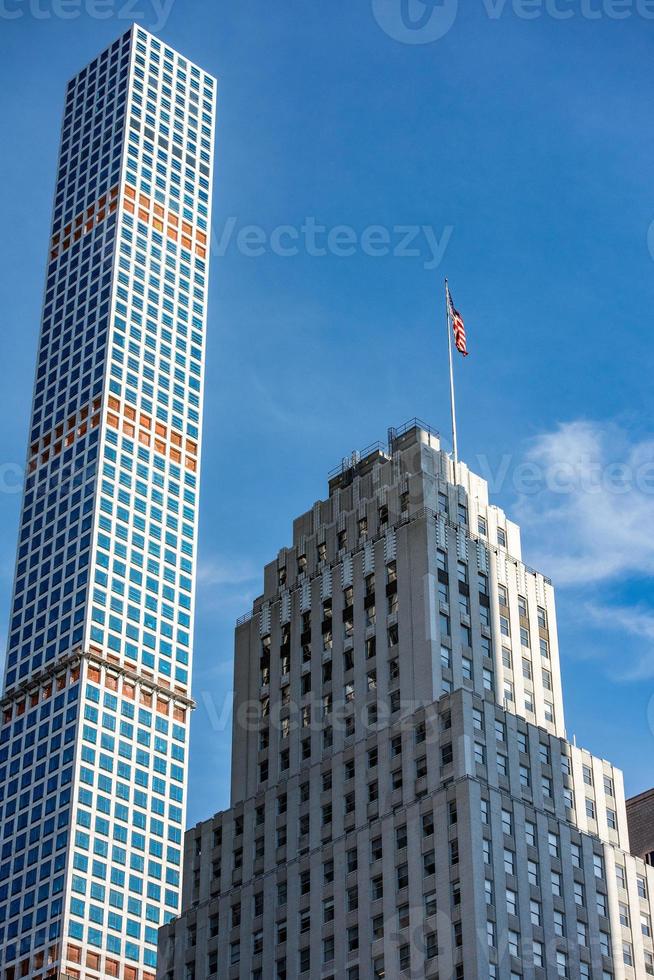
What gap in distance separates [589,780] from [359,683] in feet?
68.5

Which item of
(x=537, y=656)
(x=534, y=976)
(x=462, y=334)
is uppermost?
(x=462, y=334)

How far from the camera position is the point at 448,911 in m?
125

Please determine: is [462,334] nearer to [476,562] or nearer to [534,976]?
[476,562]

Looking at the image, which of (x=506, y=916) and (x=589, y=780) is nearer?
(x=506, y=916)

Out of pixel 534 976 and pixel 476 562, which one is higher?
pixel 476 562

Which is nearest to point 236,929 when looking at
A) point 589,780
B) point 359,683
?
point 359,683

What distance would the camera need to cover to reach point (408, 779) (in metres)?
136

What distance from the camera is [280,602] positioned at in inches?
6368

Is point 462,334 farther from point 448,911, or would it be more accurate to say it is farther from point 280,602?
point 448,911

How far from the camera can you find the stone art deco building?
129 metres

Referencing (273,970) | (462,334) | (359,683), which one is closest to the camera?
(273,970)

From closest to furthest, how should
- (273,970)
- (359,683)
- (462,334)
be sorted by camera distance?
(273,970)
(359,683)
(462,334)

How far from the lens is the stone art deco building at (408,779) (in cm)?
12875

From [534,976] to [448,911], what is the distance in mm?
7927
